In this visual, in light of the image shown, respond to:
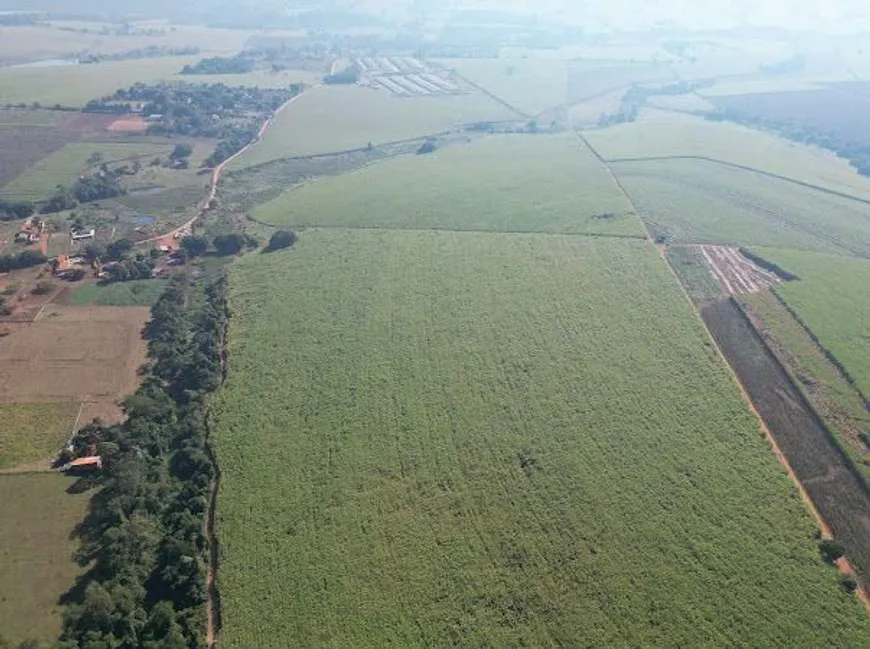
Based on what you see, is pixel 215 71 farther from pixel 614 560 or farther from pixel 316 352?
pixel 614 560

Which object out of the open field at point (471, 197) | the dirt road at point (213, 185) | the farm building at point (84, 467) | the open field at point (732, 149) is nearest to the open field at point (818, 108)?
the open field at point (732, 149)

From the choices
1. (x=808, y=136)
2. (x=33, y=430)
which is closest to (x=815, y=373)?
(x=33, y=430)

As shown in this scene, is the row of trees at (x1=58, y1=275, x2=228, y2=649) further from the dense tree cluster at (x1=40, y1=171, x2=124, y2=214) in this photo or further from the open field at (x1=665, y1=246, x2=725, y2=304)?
the open field at (x1=665, y1=246, x2=725, y2=304)

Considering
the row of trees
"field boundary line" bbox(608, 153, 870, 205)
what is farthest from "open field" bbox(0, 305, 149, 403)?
"field boundary line" bbox(608, 153, 870, 205)

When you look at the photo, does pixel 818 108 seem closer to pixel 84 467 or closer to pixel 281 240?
pixel 281 240

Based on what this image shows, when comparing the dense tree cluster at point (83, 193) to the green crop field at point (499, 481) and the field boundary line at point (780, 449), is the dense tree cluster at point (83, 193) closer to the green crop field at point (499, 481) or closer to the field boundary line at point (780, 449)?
the green crop field at point (499, 481)

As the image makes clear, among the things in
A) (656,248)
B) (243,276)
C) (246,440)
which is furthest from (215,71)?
(246,440)
